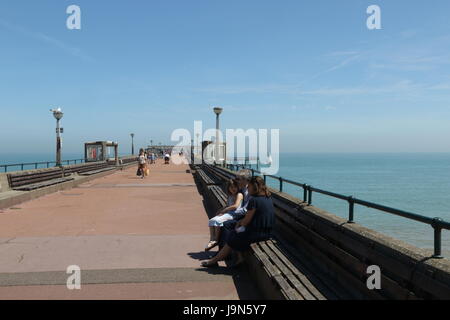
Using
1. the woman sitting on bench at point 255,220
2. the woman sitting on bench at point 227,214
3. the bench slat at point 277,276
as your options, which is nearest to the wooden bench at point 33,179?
the woman sitting on bench at point 227,214

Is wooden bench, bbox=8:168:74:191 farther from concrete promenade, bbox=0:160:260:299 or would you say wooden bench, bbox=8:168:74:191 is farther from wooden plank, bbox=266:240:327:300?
wooden plank, bbox=266:240:327:300

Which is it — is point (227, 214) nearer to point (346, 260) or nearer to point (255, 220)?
point (255, 220)

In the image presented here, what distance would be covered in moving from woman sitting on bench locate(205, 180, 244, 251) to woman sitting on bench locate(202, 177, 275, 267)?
0.72 meters

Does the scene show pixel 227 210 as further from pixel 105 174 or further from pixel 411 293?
pixel 105 174

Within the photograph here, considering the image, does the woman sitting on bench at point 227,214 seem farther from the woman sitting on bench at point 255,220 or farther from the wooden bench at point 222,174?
the wooden bench at point 222,174

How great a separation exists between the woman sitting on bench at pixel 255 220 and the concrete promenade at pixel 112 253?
1.71ft

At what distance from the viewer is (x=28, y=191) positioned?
46.5ft

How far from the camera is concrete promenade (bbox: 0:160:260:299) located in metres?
5.21

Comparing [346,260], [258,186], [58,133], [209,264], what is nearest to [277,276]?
[346,260]

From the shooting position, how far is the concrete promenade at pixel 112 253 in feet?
17.1

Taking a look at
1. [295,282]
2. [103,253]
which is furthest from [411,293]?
[103,253]

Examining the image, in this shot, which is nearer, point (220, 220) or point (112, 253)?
point (220, 220)

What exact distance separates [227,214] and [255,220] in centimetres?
112

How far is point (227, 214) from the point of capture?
6.84 meters
